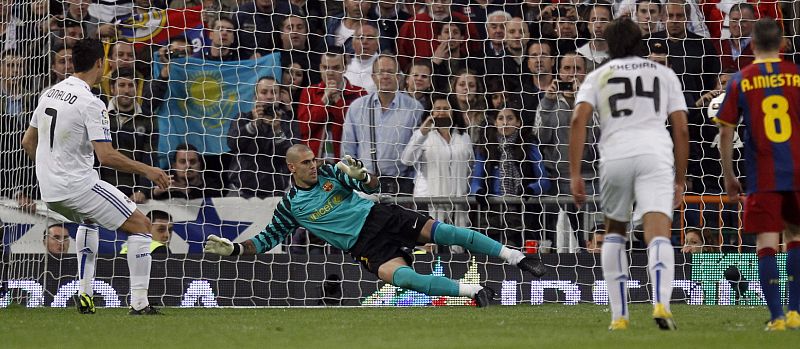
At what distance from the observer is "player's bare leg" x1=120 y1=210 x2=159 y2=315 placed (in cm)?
935

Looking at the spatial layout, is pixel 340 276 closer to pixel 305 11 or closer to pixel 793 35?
pixel 305 11

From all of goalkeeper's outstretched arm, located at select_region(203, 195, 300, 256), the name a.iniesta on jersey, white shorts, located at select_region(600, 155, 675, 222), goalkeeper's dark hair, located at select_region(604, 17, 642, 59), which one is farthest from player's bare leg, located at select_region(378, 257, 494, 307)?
goalkeeper's dark hair, located at select_region(604, 17, 642, 59)

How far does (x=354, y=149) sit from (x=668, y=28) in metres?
3.66

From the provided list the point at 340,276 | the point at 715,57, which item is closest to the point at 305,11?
the point at 340,276

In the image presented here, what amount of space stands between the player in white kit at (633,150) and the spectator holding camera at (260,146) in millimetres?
6889

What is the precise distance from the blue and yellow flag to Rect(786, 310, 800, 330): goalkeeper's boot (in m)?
7.65

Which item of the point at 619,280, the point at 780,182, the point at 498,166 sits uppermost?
the point at 498,166

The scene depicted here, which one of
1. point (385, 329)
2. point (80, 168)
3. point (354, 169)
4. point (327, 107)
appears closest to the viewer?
point (385, 329)

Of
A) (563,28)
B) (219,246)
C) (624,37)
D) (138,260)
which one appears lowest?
(138,260)

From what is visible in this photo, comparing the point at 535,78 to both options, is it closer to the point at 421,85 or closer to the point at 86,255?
the point at 421,85

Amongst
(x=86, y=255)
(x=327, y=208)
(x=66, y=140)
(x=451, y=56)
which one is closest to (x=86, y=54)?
(x=66, y=140)

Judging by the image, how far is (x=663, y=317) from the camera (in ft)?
22.1

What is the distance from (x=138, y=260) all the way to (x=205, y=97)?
15.1ft

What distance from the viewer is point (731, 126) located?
7.16 meters
